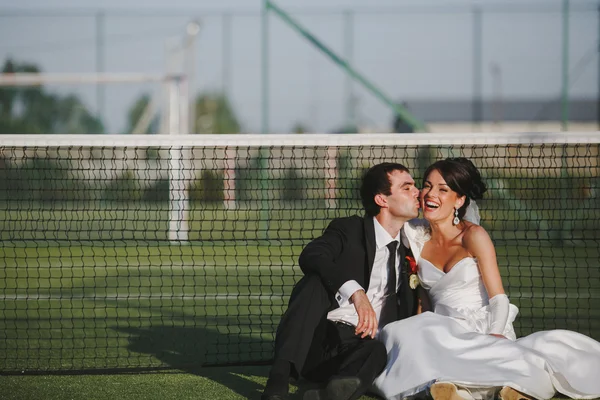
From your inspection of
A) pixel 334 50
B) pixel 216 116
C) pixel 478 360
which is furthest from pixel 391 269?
pixel 216 116

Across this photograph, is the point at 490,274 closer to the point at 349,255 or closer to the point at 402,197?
the point at 402,197

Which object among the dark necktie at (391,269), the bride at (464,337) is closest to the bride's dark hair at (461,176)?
the bride at (464,337)

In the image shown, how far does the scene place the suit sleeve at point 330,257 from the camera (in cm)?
533

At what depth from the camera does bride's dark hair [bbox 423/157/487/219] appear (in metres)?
5.66

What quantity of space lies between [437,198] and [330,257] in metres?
0.78

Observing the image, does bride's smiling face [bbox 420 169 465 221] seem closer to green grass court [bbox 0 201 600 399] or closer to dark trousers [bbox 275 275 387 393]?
dark trousers [bbox 275 275 387 393]

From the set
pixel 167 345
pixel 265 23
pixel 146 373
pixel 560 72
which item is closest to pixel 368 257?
pixel 146 373

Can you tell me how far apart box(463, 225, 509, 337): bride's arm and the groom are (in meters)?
0.42

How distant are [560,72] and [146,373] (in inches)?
540

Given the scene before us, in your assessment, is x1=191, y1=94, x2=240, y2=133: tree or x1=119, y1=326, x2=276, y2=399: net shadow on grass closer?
x1=119, y1=326, x2=276, y2=399: net shadow on grass

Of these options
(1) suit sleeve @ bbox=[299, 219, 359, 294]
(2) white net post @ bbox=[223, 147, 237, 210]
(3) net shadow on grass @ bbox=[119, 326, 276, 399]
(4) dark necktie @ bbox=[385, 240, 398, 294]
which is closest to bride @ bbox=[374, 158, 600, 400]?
(4) dark necktie @ bbox=[385, 240, 398, 294]

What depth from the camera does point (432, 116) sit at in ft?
160

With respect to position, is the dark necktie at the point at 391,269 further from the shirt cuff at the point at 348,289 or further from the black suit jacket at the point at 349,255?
the shirt cuff at the point at 348,289

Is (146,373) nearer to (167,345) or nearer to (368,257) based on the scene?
(167,345)
